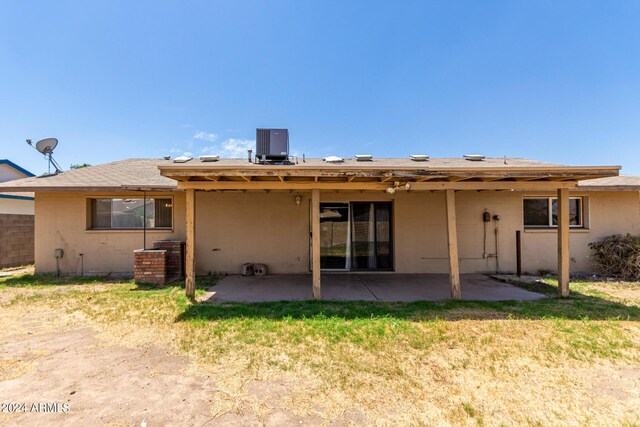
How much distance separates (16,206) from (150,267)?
7.32m

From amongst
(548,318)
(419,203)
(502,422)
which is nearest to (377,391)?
(502,422)

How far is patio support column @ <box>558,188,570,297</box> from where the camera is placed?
5.43 metres

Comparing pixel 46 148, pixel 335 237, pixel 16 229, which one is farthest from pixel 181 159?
pixel 16 229

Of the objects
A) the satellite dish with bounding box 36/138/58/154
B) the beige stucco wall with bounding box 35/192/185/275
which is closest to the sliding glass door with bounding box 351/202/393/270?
the beige stucco wall with bounding box 35/192/185/275

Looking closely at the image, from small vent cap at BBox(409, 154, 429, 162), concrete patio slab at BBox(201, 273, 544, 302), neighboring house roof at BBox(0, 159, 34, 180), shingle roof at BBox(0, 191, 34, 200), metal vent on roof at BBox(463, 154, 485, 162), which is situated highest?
neighboring house roof at BBox(0, 159, 34, 180)

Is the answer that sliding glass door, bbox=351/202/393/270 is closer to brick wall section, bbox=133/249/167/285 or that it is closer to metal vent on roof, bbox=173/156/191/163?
brick wall section, bbox=133/249/167/285

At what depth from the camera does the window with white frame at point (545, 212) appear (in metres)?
8.09

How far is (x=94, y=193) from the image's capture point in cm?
754

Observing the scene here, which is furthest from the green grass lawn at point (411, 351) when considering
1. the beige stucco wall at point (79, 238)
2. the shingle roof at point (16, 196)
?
the shingle roof at point (16, 196)

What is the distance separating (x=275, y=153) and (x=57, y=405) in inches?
282

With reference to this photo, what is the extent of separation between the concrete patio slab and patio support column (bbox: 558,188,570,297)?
50cm

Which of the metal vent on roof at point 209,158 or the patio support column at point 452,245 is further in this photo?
the metal vent on roof at point 209,158

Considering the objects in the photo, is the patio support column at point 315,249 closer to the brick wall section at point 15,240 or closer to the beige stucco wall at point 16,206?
the brick wall section at point 15,240

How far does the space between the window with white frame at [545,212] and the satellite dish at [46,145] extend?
15.3m
